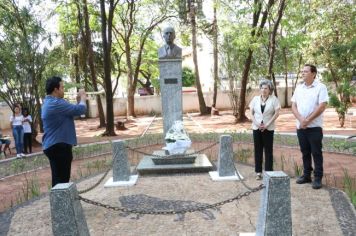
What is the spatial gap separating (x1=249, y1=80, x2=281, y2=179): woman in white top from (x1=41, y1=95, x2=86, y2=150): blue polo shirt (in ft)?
10.2

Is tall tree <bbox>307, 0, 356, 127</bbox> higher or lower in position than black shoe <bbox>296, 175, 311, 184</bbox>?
higher

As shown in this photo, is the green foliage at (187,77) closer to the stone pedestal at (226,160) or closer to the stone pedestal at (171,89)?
the stone pedestal at (171,89)

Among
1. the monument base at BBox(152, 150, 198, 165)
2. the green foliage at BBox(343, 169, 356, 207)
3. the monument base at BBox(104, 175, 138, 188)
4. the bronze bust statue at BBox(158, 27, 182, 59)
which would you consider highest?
the bronze bust statue at BBox(158, 27, 182, 59)

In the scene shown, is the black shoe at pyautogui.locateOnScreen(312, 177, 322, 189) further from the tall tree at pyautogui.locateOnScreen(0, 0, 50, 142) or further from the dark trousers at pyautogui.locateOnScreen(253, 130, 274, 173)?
the tall tree at pyautogui.locateOnScreen(0, 0, 50, 142)

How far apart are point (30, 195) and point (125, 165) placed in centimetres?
175

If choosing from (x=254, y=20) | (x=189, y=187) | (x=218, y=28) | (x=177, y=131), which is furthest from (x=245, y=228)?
(x=218, y=28)

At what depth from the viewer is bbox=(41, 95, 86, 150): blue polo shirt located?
547cm

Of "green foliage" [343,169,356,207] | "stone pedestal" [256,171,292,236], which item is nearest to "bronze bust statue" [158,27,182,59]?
"green foliage" [343,169,356,207]

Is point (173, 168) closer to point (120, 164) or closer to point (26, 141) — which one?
point (120, 164)

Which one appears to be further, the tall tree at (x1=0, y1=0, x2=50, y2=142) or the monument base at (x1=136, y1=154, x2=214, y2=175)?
the tall tree at (x1=0, y1=0, x2=50, y2=142)

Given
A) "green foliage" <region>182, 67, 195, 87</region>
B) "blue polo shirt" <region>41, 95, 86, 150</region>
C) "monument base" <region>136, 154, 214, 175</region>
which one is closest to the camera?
"blue polo shirt" <region>41, 95, 86, 150</region>

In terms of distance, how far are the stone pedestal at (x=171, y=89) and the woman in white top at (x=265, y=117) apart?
8.47 feet

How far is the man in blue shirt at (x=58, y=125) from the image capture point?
18.0ft

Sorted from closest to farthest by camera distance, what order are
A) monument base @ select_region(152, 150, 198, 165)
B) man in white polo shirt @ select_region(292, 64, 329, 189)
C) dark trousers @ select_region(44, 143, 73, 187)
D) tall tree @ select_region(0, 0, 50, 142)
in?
dark trousers @ select_region(44, 143, 73, 187) → man in white polo shirt @ select_region(292, 64, 329, 189) → monument base @ select_region(152, 150, 198, 165) → tall tree @ select_region(0, 0, 50, 142)
